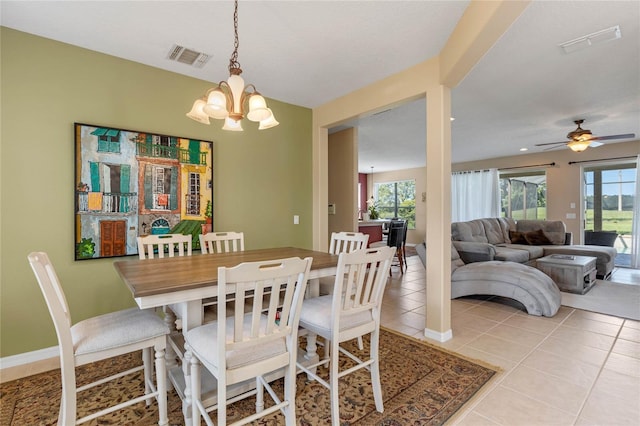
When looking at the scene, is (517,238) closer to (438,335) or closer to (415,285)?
(415,285)

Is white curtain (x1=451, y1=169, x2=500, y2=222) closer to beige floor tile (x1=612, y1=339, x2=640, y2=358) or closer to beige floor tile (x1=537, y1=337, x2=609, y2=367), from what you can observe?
beige floor tile (x1=612, y1=339, x2=640, y2=358)

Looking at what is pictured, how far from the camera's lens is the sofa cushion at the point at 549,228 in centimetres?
602

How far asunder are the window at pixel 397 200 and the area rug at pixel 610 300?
5486 mm

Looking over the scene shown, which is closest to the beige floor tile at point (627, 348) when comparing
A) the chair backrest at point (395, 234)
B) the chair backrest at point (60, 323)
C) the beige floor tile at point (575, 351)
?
the beige floor tile at point (575, 351)

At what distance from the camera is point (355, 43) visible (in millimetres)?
2588

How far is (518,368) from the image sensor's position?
2305mm

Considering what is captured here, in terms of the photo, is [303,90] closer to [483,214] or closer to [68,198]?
[68,198]

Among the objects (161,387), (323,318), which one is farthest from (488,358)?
(161,387)

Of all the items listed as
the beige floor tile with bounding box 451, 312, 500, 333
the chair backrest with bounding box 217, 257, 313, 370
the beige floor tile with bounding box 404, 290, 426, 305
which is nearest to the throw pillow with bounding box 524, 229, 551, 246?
the beige floor tile with bounding box 404, 290, 426, 305

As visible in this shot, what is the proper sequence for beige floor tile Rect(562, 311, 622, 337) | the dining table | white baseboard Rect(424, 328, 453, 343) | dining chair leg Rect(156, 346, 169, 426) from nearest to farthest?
the dining table < dining chair leg Rect(156, 346, 169, 426) < white baseboard Rect(424, 328, 453, 343) < beige floor tile Rect(562, 311, 622, 337)

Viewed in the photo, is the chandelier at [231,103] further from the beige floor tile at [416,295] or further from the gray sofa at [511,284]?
the beige floor tile at [416,295]

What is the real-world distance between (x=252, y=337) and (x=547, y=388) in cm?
203

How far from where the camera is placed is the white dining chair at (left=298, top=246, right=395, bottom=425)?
5.44ft

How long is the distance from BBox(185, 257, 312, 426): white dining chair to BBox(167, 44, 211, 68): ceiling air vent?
7.49ft
